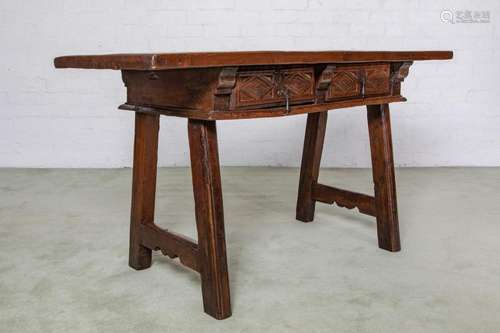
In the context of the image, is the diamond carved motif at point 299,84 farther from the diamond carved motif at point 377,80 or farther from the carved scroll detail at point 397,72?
the carved scroll detail at point 397,72

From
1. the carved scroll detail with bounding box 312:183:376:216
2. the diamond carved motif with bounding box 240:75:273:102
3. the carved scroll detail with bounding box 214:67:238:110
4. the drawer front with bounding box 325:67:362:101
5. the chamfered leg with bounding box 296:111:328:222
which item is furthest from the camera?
the chamfered leg with bounding box 296:111:328:222

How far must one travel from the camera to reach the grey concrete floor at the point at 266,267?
2197 millimetres

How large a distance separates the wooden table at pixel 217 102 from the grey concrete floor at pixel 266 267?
163mm

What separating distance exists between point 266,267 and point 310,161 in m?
0.85

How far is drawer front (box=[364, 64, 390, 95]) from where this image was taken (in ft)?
8.89

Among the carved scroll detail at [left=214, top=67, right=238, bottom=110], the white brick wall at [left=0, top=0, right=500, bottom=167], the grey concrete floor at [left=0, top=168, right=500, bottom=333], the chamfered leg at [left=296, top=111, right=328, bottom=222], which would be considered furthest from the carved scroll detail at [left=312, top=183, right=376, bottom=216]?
the white brick wall at [left=0, top=0, right=500, bottom=167]

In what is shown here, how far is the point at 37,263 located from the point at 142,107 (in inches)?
38.5

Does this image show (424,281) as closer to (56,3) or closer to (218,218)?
(218,218)

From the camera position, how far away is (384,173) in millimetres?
2936

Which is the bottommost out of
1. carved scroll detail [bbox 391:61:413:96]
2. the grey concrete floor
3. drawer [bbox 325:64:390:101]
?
the grey concrete floor

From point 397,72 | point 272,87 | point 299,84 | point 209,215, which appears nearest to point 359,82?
point 397,72

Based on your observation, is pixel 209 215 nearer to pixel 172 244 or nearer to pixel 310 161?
pixel 172 244

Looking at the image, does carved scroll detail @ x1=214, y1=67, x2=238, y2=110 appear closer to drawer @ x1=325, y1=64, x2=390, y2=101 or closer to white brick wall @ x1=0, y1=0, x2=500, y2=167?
drawer @ x1=325, y1=64, x2=390, y2=101

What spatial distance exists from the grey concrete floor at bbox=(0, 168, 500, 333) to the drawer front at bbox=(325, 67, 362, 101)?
792 millimetres
